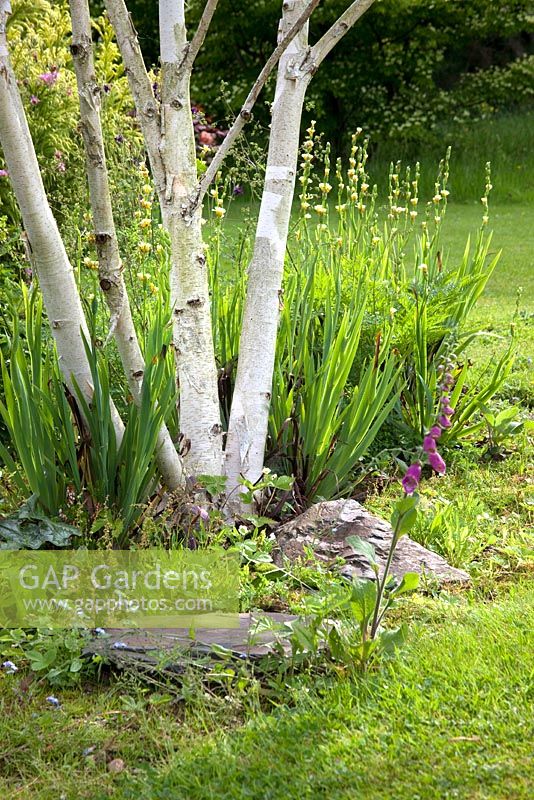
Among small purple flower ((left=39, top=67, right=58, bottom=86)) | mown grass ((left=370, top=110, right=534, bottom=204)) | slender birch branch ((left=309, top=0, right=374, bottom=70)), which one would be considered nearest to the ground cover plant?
slender birch branch ((left=309, top=0, right=374, bottom=70))

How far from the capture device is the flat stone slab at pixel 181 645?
7.79 ft

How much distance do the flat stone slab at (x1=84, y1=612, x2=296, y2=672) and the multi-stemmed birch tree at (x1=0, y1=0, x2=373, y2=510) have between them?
603 millimetres

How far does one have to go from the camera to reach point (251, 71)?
16453 mm

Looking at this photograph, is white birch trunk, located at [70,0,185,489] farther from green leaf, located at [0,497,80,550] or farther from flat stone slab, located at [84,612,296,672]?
flat stone slab, located at [84,612,296,672]

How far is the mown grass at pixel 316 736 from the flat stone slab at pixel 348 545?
434 mm

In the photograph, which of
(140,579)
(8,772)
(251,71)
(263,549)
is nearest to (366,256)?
(263,549)

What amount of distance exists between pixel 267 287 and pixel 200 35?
2.89 ft

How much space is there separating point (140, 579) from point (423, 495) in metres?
1.29

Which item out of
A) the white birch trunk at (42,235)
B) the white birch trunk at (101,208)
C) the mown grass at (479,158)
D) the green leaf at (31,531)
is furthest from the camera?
the mown grass at (479,158)

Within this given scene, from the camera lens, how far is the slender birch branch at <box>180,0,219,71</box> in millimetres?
2580

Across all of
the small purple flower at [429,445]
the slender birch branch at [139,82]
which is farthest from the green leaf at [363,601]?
the slender birch branch at [139,82]

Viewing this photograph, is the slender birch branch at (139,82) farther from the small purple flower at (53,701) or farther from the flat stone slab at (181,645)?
the small purple flower at (53,701)

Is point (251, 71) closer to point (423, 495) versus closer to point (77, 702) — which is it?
point (423, 495)

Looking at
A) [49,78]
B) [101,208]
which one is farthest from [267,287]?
[49,78]
